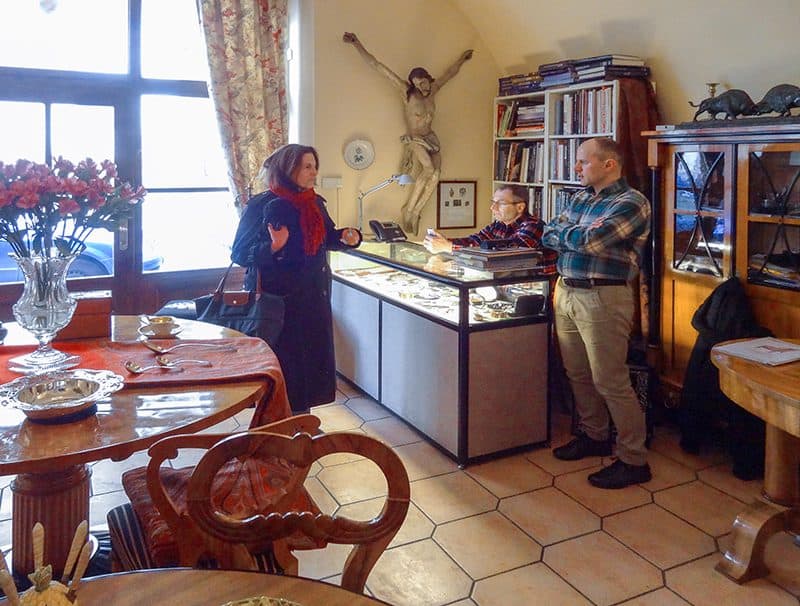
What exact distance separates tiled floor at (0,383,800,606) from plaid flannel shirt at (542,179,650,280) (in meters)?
0.93

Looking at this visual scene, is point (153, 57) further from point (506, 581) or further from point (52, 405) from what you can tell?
point (506, 581)

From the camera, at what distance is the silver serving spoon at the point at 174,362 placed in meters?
2.14

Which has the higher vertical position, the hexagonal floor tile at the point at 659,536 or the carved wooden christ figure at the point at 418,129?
the carved wooden christ figure at the point at 418,129

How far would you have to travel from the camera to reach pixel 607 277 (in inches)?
118

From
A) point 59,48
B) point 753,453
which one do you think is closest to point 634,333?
point 753,453

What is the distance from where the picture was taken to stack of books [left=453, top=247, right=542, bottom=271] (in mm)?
3222

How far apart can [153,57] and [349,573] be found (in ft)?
13.4

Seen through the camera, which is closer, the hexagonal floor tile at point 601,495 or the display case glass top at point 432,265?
the hexagonal floor tile at point 601,495

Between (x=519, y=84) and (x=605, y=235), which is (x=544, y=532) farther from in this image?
(x=519, y=84)

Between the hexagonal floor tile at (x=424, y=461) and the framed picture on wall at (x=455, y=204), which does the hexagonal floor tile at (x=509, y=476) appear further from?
the framed picture on wall at (x=455, y=204)

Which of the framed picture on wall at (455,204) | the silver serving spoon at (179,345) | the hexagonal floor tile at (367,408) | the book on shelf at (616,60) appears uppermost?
the book on shelf at (616,60)

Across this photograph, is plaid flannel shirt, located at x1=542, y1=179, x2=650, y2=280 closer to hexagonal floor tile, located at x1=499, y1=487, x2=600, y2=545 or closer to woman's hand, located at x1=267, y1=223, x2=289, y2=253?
hexagonal floor tile, located at x1=499, y1=487, x2=600, y2=545

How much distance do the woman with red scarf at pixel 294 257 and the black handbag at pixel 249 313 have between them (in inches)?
7.2

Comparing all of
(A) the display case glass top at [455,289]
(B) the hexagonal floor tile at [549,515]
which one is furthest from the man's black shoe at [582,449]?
(A) the display case glass top at [455,289]
